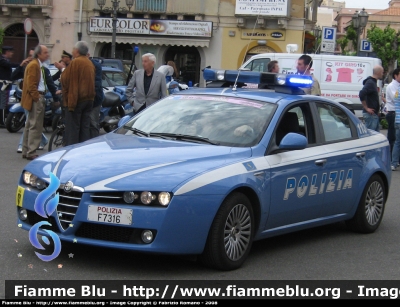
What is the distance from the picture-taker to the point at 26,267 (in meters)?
6.29

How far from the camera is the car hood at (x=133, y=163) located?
6.12 m

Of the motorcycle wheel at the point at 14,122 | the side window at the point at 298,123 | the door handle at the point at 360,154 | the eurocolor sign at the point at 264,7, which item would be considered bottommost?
the motorcycle wheel at the point at 14,122

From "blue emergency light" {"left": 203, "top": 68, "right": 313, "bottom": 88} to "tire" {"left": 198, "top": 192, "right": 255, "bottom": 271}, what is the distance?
1.78 metres

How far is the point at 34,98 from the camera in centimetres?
1348

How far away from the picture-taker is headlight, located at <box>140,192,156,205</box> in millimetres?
6027

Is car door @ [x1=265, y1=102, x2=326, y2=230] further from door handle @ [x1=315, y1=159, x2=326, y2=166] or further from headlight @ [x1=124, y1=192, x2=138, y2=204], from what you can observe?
headlight @ [x1=124, y1=192, x2=138, y2=204]

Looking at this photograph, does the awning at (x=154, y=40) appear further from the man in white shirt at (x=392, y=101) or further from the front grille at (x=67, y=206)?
the front grille at (x=67, y=206)

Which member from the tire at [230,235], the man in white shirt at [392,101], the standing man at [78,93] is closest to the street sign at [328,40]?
the man in white shirt at [392,101]

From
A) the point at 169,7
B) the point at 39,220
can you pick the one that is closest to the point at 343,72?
the point at 39,220

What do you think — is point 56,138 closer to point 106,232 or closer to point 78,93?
point 78,93

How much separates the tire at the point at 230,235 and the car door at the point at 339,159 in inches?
52.9

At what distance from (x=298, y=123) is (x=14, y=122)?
11.8 metres

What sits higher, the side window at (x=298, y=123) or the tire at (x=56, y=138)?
the side window at (x=298, y=123)

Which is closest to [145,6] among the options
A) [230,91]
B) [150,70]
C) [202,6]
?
[202,6]
